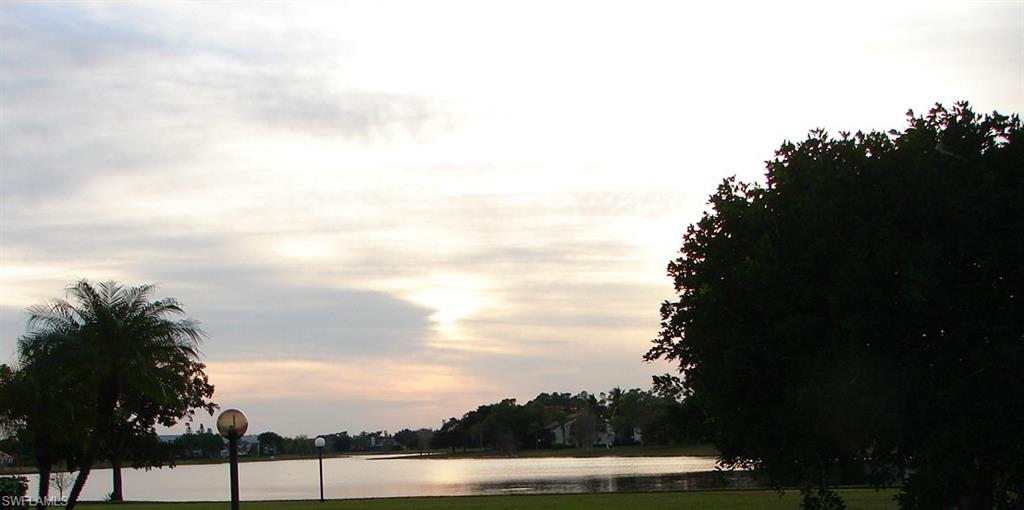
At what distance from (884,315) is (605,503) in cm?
1612

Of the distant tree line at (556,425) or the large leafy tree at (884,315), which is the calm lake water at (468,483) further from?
the distant tree line at (556,425)

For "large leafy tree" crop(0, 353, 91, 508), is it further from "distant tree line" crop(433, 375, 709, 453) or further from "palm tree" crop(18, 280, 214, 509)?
"distant tree line" crop(433, 375, 709, 453)

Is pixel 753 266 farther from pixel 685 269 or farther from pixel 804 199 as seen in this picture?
pixel 685 269

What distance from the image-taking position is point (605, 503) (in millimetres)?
30641

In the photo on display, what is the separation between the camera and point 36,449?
34.8 m

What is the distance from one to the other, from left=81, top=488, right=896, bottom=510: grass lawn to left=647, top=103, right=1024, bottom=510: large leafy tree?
28.6 ft

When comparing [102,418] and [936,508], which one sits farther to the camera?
[102,418]

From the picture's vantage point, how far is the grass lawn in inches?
1088

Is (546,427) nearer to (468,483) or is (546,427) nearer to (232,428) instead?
(468,483)

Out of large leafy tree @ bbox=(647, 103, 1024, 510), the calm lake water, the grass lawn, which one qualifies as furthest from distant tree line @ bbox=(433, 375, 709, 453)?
large leafy tree @ bbox=(647, 103, 1024, 510)

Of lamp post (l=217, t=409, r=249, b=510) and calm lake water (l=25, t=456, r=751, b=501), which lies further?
calm lake water (l=25, t=456, r=751, b=501)

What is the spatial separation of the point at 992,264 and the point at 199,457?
19311 cm

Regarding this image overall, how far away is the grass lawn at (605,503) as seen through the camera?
27.6 metres

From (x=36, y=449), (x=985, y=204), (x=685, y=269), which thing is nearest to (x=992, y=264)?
(x=985, y=204)
